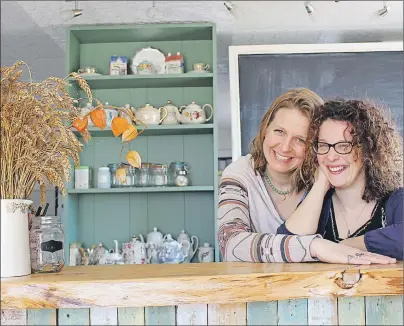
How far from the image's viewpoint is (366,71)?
2779mm

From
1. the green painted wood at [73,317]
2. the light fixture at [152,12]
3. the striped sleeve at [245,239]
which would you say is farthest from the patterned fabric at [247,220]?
the light fixture at [152,12]

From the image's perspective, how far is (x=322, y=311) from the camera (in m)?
1.44

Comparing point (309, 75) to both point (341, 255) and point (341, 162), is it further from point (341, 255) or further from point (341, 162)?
point (341, 255)

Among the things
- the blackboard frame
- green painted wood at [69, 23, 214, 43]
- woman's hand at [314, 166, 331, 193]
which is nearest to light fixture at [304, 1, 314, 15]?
the blackboard frame

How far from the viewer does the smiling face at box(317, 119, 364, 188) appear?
78.0 inches

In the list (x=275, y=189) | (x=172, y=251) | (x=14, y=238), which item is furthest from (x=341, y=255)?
(x=172, y=251)

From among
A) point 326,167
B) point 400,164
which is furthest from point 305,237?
point 400,164

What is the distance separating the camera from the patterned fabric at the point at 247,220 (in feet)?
5.81

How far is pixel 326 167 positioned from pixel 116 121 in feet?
2.47

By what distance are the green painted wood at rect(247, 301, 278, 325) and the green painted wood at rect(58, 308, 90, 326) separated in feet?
1.22

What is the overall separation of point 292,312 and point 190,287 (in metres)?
0.27

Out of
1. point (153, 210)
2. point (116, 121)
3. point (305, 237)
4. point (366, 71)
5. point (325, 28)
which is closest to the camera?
point (116, 121)

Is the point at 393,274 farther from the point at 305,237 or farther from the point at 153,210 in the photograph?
the point at 153,210

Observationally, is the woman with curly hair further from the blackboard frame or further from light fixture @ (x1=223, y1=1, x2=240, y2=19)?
light fixture @ (x1=223, y1=1, x2=240, y2=19)
